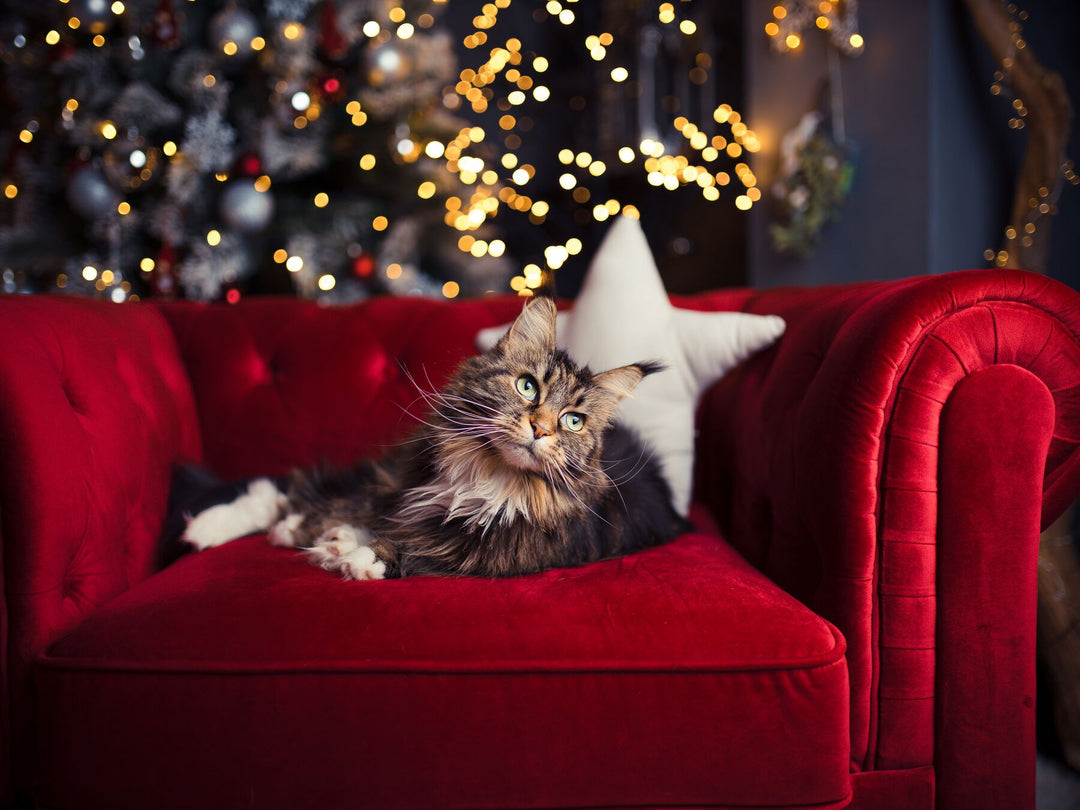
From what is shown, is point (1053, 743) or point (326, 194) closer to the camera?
point (1053, 743)

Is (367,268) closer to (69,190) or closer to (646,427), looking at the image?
(69,190)

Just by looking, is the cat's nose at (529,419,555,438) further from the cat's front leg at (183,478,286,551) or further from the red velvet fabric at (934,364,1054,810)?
the cat's front leg at (183,478,286,551)

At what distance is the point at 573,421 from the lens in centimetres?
137

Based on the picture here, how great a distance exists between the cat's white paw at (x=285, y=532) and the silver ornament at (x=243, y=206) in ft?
5.09

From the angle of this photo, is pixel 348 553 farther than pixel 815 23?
No

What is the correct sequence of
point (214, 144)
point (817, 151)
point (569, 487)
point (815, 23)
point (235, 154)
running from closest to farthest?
point (569, 487) → point (214, 144) → point (235, 154) → point (817, 151) → point (815, 23)

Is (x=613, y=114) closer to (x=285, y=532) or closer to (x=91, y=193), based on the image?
(x=91, y=193)

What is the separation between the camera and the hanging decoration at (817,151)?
3.14 meters

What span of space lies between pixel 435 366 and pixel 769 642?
46.0 inches

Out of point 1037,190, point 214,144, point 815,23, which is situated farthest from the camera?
point 815,23

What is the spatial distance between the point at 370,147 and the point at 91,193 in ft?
3.43

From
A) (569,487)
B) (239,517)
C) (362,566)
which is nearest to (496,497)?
(569,487)

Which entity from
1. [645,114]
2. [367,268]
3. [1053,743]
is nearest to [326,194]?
[367,268]

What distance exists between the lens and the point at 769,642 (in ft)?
3.55
